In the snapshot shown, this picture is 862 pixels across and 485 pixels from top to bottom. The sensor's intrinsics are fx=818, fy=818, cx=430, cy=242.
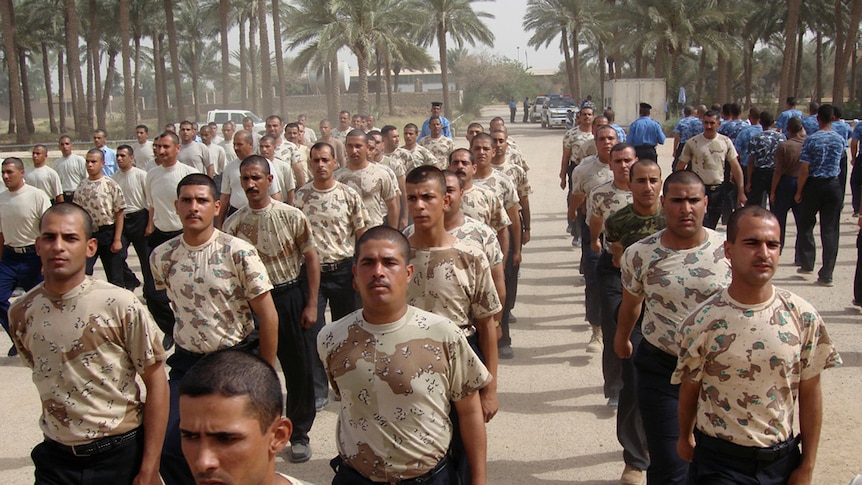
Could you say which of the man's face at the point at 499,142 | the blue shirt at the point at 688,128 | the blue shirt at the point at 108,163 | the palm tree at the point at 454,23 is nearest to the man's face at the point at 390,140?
the man's face at the point at 499,142

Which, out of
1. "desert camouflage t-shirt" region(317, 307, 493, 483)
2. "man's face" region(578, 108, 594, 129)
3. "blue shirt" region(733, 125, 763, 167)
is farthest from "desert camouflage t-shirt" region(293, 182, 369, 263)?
"blue shirt" region(733, 125, 763, 167)

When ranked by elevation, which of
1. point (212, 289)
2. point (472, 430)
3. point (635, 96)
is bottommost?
point (472, 430)

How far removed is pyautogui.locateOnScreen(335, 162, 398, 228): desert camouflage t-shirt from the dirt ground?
6.44 feet

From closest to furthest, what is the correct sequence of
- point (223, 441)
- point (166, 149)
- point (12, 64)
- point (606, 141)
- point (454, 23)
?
point (223, 441), point (606, 141), point (166, 149), point (12, 64), point (454, 23)

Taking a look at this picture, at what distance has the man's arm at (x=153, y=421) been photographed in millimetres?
3664

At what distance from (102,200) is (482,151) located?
4.65 metres

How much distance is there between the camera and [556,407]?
6.48 meters

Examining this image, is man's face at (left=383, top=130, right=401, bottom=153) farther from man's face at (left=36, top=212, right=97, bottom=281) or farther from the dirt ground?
man's face at (left=36, top=212, right=97, bottom=281)

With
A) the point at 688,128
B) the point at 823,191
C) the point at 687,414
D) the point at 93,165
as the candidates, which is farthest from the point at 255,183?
the point at 688,128

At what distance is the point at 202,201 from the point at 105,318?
4.13 feet

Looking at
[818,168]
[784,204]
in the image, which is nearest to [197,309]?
[818,168]

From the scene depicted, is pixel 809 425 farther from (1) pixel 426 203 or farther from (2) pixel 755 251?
(1) pixel 426 203

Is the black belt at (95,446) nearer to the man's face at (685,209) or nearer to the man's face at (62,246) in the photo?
the man's face at (62,246)

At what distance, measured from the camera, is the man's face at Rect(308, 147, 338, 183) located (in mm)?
6746
